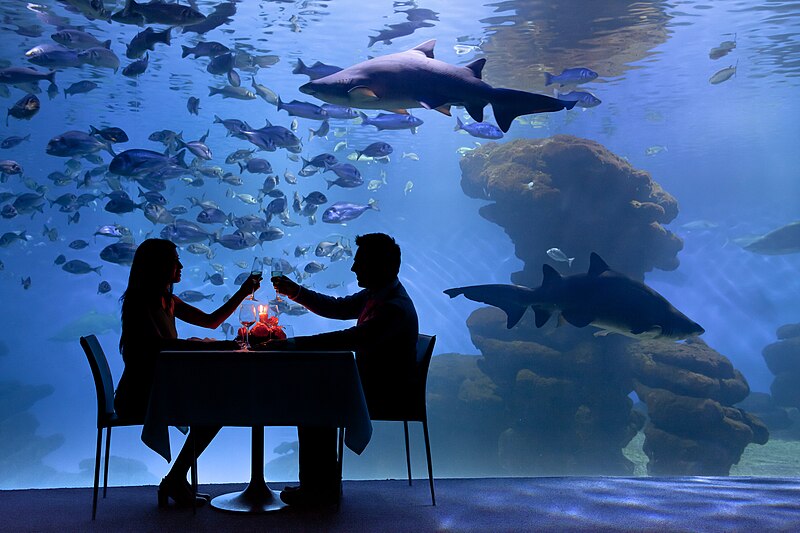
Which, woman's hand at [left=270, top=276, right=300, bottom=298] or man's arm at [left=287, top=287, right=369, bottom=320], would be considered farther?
man's arm at [left=287, top=287, right=369, bottom=320]

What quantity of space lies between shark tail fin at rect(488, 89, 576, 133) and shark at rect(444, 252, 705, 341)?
2055 millimetres

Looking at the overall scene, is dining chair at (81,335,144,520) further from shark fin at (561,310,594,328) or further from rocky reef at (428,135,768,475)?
rocky reef at (428,135,768,475)

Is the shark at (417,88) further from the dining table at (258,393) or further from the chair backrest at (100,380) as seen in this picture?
the chair backrest at (100,380)

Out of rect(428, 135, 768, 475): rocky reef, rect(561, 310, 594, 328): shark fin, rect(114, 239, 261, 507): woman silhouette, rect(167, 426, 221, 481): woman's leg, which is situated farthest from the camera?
rect(428, 135, 768, 475): rocky reef

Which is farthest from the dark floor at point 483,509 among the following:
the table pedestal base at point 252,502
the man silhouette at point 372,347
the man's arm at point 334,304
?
the man's arm at point 334,304

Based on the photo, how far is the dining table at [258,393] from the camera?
10.1 feet

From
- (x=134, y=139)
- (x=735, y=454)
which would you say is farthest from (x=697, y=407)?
(x=134, y=139)

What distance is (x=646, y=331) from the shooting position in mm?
5746

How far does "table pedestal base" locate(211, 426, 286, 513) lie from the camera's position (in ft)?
11.7

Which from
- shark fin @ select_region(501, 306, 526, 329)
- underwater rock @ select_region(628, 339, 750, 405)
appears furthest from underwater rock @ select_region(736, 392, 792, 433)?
shark fin @ select_region(501, 306, 526, 329)

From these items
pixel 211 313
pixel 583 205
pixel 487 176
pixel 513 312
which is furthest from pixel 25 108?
pixel 583 205

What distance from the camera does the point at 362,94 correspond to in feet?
12.6

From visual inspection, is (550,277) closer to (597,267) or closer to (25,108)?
(597,267)

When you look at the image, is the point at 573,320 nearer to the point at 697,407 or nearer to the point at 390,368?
the point at 390,368
